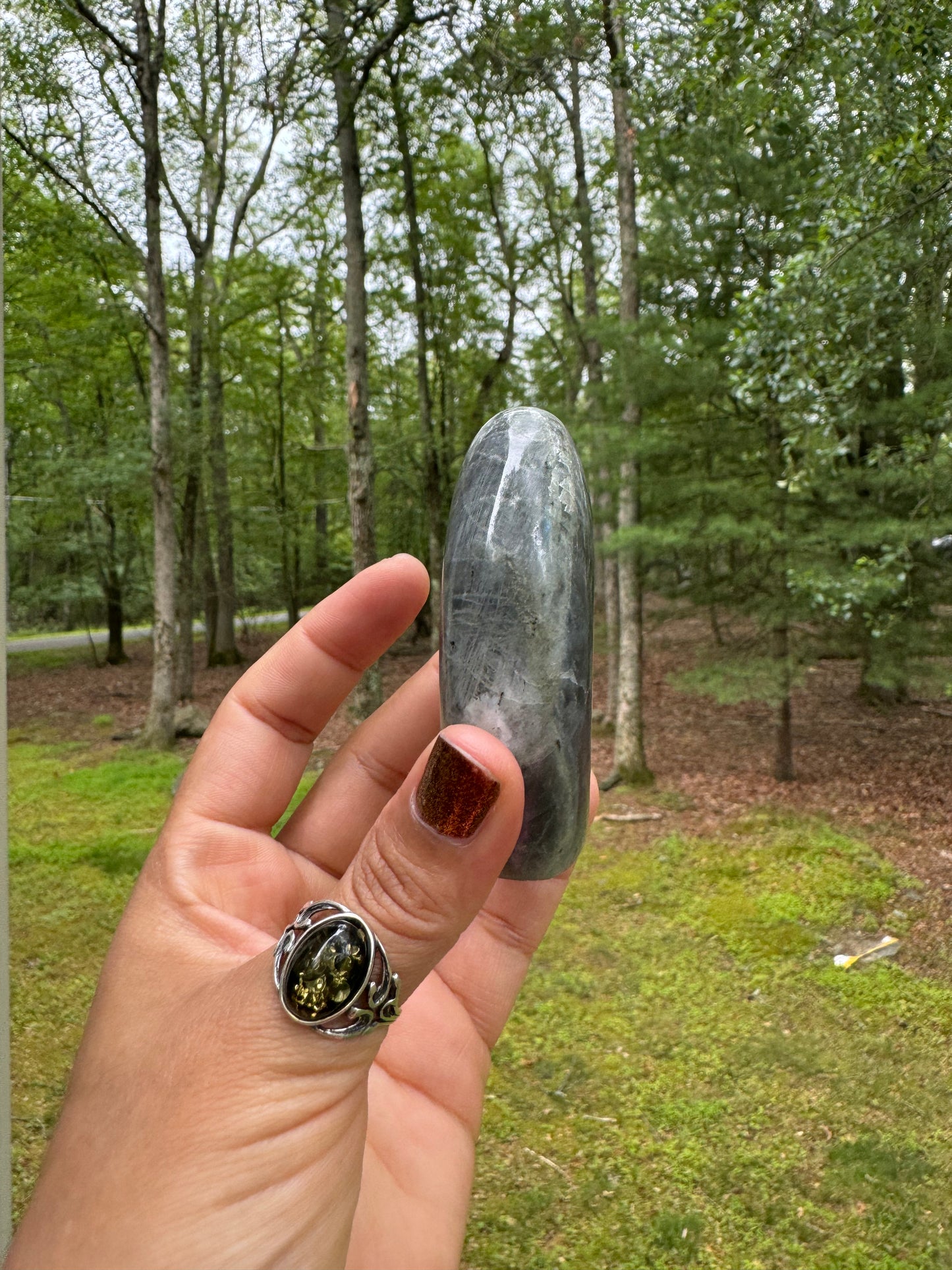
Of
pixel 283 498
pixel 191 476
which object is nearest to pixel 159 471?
pixel 191 476

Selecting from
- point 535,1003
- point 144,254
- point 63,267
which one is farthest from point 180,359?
point 535,1003

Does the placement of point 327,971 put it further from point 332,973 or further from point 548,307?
point 548,307

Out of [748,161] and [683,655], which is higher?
[748,161]

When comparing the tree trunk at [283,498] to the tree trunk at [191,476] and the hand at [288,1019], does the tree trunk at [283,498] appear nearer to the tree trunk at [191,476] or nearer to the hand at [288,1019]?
the tree trunk at [191,476]

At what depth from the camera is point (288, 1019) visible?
124 centimetres

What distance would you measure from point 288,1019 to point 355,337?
789 centimetres

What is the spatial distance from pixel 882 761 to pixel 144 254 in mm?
10842

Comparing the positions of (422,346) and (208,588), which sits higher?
(422,346)

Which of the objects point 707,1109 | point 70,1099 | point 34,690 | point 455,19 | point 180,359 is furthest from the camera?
point 180,359

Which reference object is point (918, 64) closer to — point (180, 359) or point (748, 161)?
point (748, 161)

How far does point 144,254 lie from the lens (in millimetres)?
11125

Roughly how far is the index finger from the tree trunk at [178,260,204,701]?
11.9 meters

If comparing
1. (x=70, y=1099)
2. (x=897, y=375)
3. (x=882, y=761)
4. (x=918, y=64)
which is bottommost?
(x=882, y=761)

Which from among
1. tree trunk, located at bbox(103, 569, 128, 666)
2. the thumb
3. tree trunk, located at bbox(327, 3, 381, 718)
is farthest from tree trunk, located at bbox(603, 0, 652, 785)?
tree trunk, located at bbox(103, 569, 128, 666)
